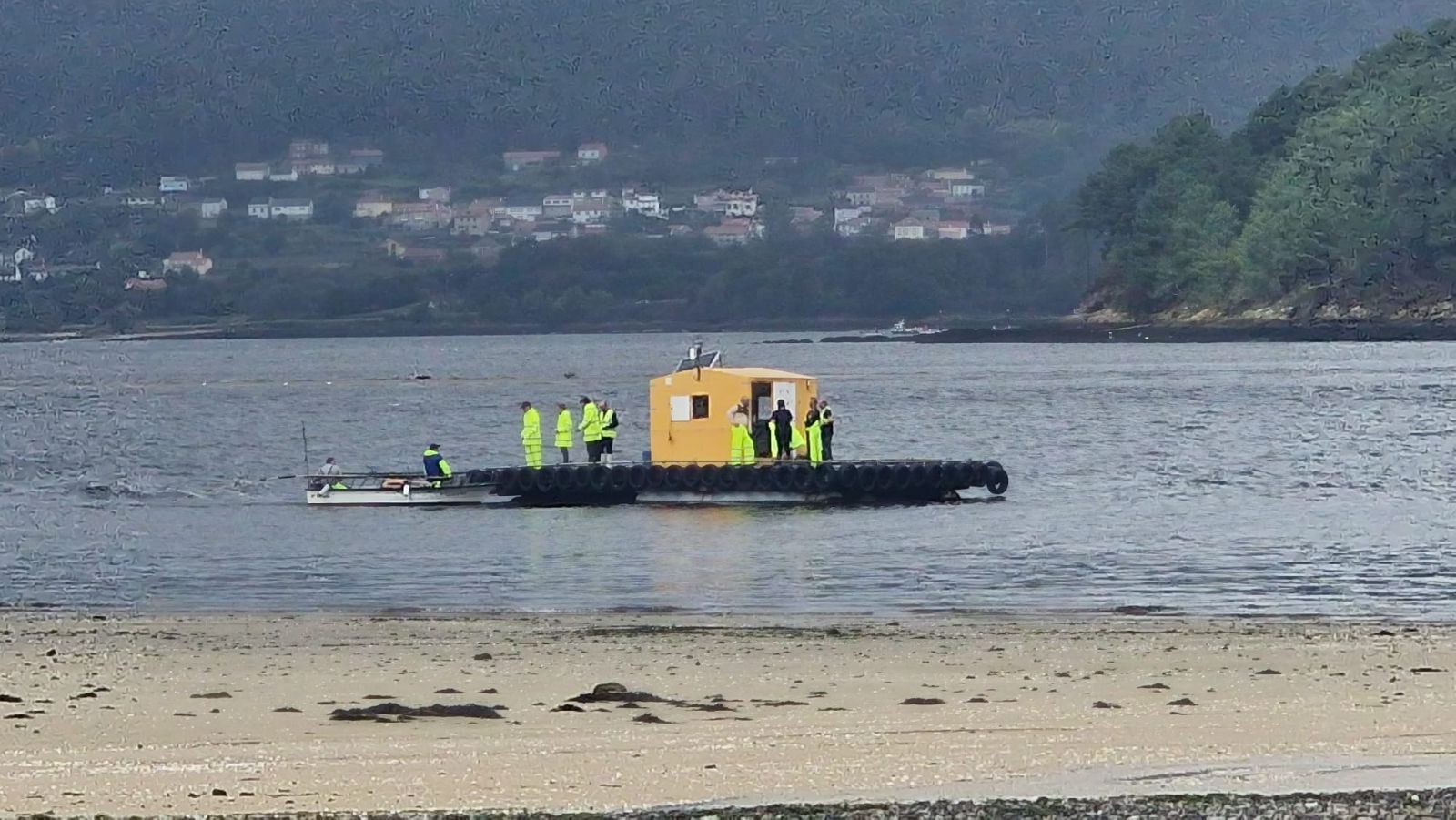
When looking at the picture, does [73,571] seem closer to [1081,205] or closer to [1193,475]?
[1193,475]

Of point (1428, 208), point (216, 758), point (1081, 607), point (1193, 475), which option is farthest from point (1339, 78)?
point (216, 758)

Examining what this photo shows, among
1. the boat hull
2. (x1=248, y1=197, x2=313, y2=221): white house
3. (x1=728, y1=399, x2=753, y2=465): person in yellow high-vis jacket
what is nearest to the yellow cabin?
(x1=728, y1=399, x2=753, y2=465): person in yellow high-vis jacket

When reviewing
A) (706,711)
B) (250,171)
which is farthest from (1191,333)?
(706,711)

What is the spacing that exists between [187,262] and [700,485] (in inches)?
4487

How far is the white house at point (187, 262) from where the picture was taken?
143 metres

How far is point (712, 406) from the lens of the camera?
37.7 metres

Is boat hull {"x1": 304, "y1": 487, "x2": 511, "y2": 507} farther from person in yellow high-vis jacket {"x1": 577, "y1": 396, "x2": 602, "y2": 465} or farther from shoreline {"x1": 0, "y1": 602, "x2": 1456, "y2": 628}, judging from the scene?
shoreline {"x1": 0, "y1": 602, "x2": 1456, "y2": 628}

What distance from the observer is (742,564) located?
29.3 m

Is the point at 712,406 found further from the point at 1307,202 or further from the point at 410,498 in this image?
the point at 1307,202

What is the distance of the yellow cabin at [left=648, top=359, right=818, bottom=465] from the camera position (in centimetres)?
3769

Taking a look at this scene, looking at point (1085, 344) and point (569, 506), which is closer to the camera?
point (569, 506)

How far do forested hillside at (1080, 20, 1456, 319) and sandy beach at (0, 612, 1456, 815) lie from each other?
12407 centimetres

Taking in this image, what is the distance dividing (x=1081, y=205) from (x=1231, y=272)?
72.7 ft

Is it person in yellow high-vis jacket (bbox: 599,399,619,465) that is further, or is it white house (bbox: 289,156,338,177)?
white house (bbox: 289,156,338,177)
